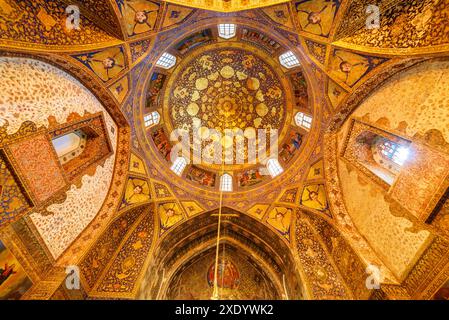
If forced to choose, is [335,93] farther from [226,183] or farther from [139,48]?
[139,48]

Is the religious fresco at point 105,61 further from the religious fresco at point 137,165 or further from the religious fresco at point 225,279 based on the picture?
the religious fresco at point 225,279

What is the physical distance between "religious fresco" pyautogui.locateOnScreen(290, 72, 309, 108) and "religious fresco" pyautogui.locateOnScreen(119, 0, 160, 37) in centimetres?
670

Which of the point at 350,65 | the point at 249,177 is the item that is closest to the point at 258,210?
the point at 249,177

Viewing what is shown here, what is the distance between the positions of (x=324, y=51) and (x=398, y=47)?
2.37 metres

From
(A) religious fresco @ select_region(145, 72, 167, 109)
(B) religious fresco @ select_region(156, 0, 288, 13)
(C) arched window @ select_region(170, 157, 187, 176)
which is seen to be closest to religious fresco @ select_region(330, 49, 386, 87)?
(B) religious fresco @ select_region(156, 0, 288, 13)

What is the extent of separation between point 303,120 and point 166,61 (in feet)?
24.3

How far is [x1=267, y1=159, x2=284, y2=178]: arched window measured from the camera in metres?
12.4

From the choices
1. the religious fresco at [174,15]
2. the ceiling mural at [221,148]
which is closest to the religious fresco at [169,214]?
the ceiling mural at [221,148]

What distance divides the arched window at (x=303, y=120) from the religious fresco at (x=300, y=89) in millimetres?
474

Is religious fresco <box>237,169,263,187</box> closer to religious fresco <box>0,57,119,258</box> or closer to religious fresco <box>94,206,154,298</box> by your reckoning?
religious fresco <box>94,206,154,298</box>

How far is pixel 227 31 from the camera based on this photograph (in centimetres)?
1112
